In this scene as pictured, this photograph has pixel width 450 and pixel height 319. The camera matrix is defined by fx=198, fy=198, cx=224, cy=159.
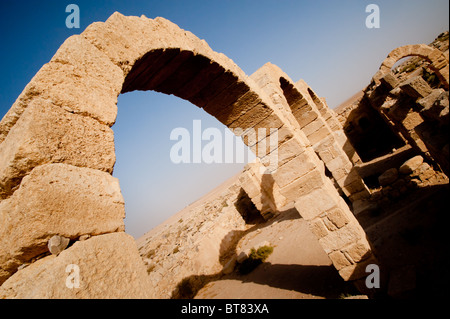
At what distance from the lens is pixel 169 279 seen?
24.7ft

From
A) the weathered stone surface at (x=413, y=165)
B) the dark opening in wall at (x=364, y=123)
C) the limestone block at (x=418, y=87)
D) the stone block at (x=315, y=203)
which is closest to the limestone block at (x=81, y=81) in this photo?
the stone block at (x=315, y=203)

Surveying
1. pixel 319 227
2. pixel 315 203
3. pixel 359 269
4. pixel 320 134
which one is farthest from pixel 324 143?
pixel 359 269

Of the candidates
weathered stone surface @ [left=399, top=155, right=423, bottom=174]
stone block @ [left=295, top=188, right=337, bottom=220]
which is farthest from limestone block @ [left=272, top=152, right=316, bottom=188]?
weathered stone surface @ [left=399, top=155, right=423, bottom=174]

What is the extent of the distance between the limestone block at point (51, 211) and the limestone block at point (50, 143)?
0.07 metres

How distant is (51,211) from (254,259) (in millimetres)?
6274

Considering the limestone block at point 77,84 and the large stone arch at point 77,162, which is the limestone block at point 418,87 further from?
the limestone block at point 77,84

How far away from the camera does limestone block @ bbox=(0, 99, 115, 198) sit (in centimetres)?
132

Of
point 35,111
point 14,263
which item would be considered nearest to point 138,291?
point 14,263

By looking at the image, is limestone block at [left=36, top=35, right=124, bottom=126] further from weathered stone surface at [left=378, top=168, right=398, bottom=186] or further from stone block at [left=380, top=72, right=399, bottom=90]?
stone block at [left=380, top=72, right=399, bottom=90]

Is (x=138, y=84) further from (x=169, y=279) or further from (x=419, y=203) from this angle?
(x=169, y=279)

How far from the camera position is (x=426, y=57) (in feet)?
24.5

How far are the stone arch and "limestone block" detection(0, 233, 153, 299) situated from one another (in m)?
9.88

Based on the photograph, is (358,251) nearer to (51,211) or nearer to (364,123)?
(51,211)
